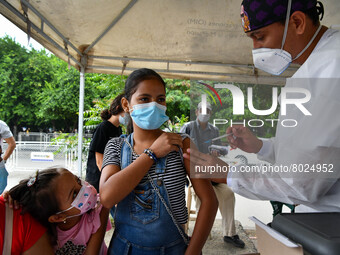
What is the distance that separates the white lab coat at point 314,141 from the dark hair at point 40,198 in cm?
89

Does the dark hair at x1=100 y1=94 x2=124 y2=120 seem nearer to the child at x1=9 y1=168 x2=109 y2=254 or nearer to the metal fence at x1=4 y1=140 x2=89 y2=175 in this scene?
the child at x1=9 y1=168 x2=109 y2=254

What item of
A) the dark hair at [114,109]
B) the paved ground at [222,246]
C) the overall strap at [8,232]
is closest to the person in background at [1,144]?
the dark hair at [114,109]

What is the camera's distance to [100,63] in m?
4.19

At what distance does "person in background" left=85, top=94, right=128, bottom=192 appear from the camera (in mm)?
2891

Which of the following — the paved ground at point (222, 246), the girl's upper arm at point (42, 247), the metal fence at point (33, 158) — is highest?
the girl's upper arm at point (42, 247)

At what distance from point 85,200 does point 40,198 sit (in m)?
0.21

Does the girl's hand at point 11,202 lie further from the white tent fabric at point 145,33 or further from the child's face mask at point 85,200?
the white tent fabric at point 145,33

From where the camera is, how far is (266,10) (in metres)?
1.07

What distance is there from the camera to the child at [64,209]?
3.94ft

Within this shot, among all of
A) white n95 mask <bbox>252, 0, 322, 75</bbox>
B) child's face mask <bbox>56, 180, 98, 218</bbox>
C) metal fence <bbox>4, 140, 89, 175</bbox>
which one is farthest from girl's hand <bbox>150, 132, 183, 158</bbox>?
metal fence <bbox>4, 140, 89, 175</bbox>

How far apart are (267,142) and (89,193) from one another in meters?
0.93

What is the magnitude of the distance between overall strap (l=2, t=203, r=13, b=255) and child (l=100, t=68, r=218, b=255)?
397 millimetres

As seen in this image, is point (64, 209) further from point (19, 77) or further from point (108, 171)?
point (19, 77)

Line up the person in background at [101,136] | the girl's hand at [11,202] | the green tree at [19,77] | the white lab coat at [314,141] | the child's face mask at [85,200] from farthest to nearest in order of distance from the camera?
the green tree at [19,77]
the person in background at [101,136]
the child's face mask at [85,200]
the girl's hand at [11,202]
the white lab coat at [314,141]
